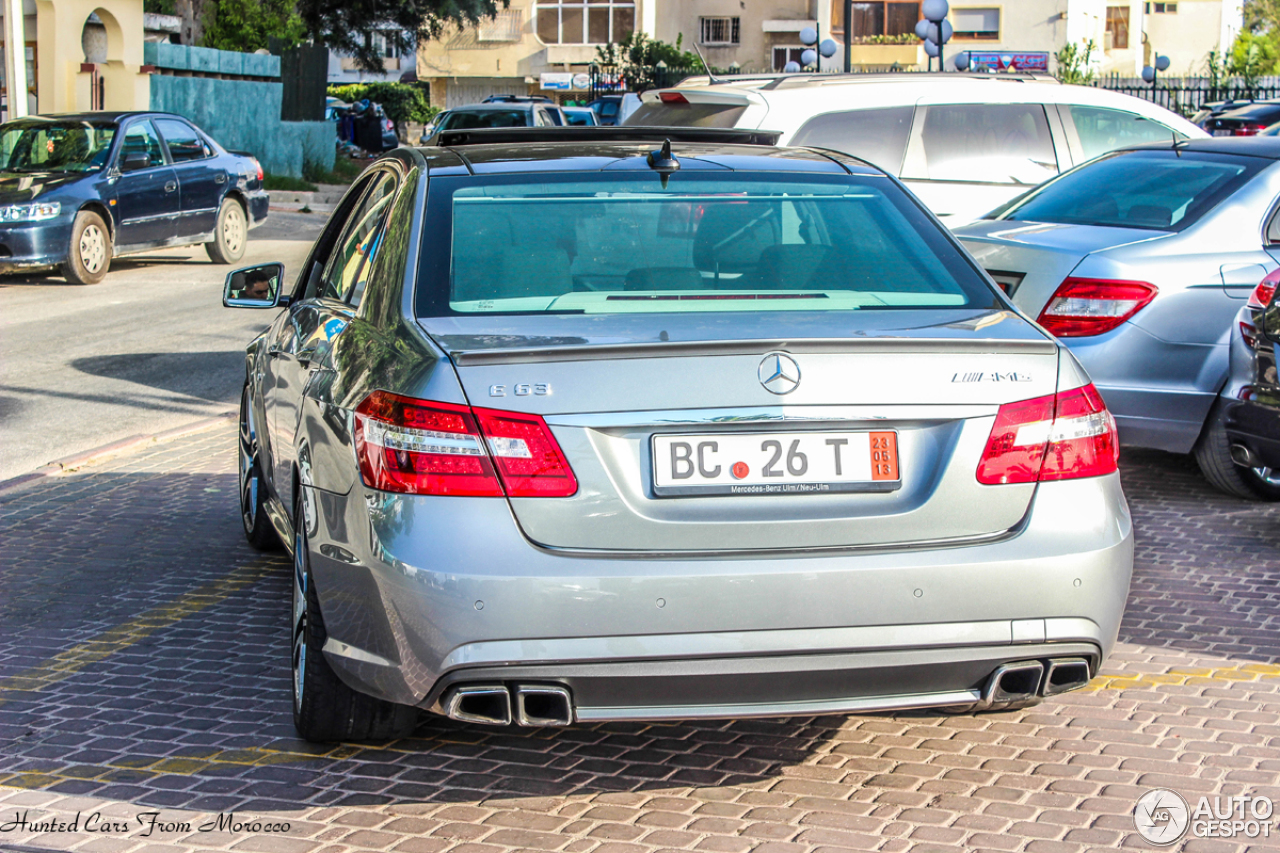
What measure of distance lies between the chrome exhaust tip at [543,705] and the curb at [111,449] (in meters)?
4.96

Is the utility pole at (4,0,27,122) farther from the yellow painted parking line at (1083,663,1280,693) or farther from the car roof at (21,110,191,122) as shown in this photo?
the yellow painted parking line at (1083,663,1280,693)

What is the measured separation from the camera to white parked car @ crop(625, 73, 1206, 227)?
9422 millimetres

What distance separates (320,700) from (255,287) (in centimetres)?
210

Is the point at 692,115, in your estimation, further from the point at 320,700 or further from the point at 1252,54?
the point at 1252,54

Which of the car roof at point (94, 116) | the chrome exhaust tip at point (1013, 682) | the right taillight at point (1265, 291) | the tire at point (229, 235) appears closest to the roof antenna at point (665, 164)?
the chrome exhaust tip at point (1013, 682)

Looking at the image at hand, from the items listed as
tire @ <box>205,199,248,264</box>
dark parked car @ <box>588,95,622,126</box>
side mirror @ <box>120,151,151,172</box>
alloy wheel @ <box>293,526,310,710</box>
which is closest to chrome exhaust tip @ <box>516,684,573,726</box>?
alloy wheel @ <box>293,526,310,710</box>

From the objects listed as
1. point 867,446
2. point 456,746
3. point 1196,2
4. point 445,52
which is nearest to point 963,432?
point 867,446

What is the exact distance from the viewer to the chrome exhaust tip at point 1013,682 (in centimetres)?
337

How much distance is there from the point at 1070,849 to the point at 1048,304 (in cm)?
393

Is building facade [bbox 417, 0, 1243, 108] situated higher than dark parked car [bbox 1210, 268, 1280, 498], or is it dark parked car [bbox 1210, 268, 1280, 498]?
building facade [bbox 417, 0, 1243, 108]

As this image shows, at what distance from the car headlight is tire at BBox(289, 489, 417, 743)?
12.1 metres

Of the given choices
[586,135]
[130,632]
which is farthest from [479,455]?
[130,632]

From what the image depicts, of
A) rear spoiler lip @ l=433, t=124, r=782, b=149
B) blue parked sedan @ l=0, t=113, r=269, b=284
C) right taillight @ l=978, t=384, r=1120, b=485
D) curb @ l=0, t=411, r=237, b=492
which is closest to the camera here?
right taillight @ l=978, t=384, r=1120, b=485

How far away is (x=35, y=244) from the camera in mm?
14938
